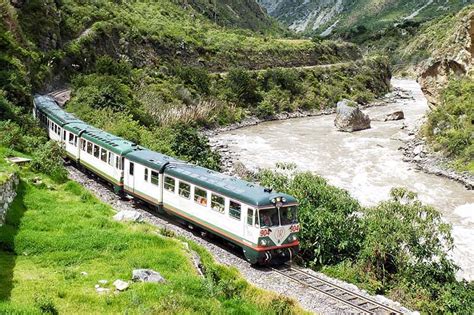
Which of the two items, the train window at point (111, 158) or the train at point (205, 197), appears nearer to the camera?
the train at point (205, 197)

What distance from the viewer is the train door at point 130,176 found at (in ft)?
78.7

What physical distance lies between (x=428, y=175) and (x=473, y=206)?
861cm

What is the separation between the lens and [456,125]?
157 feet

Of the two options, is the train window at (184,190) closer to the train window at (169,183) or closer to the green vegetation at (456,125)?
the train window at (169,183)

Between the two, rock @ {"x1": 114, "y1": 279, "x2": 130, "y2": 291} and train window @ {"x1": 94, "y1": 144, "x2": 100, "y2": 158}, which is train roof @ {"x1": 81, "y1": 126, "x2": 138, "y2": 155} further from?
rock @ {"x1": 114, "y1": 279, "x2": 130, "y2": 291}

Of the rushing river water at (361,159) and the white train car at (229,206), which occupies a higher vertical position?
the white train car at (229,206)

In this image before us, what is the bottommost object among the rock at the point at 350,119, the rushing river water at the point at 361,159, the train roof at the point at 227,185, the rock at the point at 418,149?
the rushing river water at the point at 361,159

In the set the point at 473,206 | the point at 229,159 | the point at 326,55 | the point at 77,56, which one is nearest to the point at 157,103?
the point at 77,56

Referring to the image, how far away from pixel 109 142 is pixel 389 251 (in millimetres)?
14677

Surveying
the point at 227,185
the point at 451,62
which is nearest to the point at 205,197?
the point at 227,185

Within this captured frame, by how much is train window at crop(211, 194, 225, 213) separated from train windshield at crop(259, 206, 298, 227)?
6.19ft

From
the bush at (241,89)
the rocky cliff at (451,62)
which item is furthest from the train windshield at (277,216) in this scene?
the bush at (241,89)

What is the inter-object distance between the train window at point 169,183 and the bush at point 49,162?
6005 mm

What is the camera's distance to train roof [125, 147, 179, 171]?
880 inches
